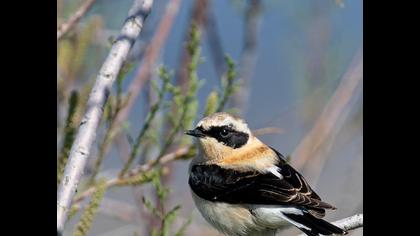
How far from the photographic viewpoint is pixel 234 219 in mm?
3756

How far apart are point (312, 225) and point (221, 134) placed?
1047 mm

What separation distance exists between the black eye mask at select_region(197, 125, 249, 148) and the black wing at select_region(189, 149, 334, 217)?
0.62 ft

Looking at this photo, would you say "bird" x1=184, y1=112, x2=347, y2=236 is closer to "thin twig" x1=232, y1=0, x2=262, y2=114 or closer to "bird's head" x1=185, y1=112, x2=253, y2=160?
"bird's head" x1=185, y1=112, x2=253, y2=160

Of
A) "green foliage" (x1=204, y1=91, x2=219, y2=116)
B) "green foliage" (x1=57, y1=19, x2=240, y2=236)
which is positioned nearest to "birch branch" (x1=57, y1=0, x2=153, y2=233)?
"green foliage" (x1=57, y1=19, x2=240, y2=236)

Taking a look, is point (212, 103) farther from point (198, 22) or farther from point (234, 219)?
point (198, 22)

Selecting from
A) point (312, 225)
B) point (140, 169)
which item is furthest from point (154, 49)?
point (312, 225)

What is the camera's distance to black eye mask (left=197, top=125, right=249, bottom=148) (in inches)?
157

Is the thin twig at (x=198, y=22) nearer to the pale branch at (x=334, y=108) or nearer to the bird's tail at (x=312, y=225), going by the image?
the pale branch at (x=334, y=108)
